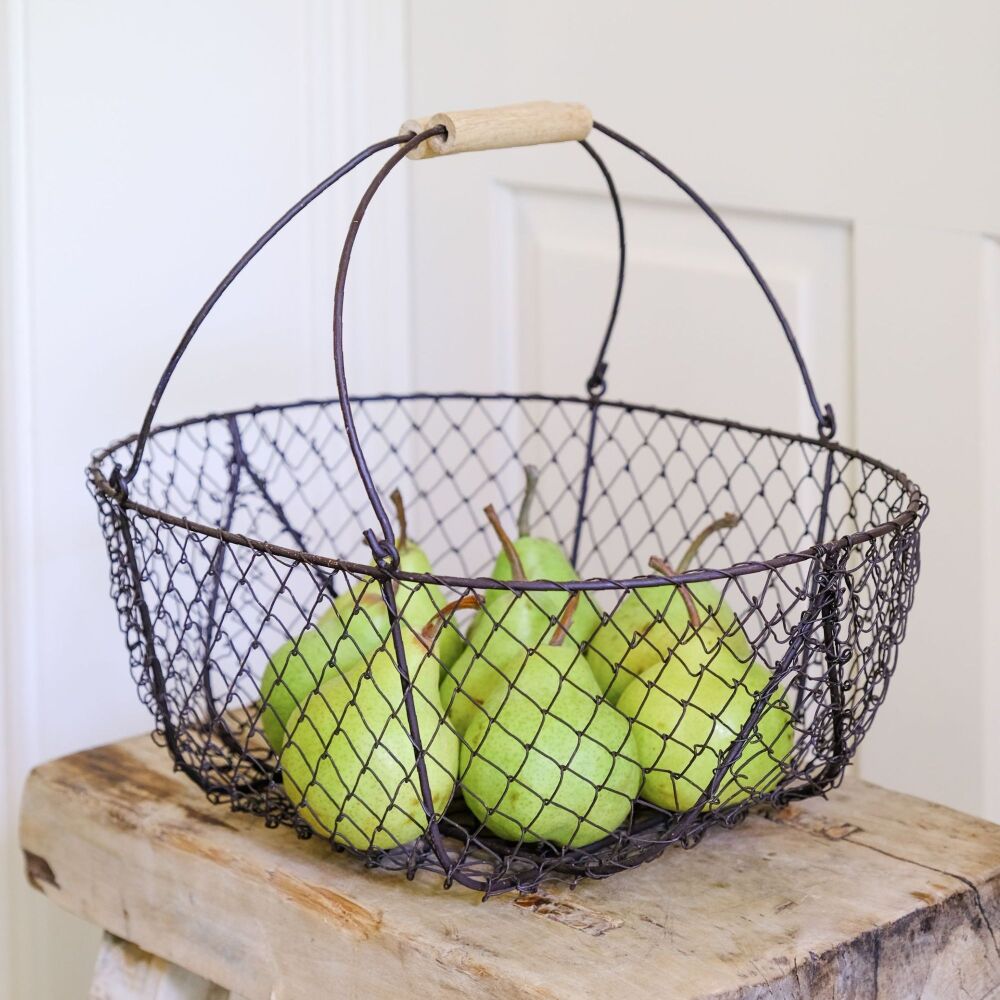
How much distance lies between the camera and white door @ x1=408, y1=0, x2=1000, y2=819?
0.83 m

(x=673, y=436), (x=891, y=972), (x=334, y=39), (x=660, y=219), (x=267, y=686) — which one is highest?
(x=334, y=39)

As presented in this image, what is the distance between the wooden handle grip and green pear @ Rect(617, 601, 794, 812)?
25cm

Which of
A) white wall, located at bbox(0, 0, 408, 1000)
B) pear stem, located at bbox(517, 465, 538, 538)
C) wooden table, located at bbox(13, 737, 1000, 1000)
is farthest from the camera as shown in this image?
white wall, located at bbox(0, 0, 408, 1000)

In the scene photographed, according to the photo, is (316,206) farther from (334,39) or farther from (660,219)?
(660,219)

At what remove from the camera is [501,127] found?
647 millimetres

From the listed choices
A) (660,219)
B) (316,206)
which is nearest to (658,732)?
(660,219)

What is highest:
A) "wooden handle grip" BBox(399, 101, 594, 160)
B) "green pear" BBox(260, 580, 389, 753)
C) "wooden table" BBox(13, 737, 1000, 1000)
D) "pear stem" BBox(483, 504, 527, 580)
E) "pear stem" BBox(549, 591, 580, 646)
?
"wooden handle grip" BBox(399, 101, 594, 160)

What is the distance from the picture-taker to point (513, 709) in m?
0.61

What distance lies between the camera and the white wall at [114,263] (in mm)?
957

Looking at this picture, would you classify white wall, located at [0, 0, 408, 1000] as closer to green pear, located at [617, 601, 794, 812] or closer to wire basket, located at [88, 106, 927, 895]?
wire basket, located at [88, 106, 927, 895]

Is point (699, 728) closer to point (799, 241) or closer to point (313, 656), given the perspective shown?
point (313, 656)

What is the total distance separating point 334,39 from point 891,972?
835 millimetres

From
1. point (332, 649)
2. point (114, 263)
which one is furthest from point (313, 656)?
point (114, 263)

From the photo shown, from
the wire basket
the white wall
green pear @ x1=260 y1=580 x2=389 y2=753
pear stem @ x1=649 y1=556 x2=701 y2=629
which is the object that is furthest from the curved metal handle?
the white wall
